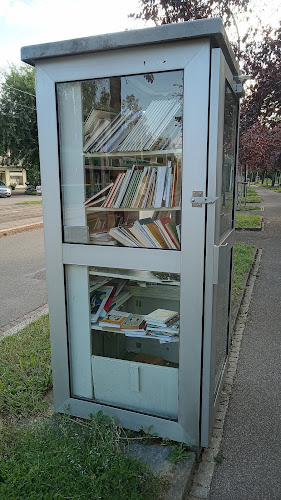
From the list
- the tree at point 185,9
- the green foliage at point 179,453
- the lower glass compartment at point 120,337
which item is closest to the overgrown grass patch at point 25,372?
the lower glass compartment at point 120,337

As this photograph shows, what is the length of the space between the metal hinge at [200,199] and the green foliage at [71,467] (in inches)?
62.6

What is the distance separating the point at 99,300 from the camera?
2713 millimetres

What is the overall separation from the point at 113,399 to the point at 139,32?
2.40 metres

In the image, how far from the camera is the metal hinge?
6.56ft

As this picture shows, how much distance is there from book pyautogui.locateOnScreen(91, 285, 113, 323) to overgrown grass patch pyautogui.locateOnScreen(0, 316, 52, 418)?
0.88 metres

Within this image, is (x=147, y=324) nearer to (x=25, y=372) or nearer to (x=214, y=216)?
(x=214, y=216)

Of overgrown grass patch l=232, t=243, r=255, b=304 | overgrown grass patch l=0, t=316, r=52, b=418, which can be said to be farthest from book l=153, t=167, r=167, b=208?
overgrown grass patch l=232, t=243, r=255, b=304

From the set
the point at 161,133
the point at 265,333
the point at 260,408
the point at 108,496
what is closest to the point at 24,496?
the point at 108,496

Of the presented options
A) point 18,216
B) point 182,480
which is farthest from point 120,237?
point 18,216

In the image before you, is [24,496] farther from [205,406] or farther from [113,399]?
[205,406]

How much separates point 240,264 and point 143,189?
16.5 feet

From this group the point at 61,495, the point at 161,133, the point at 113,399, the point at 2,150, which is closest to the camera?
the point at 61,495

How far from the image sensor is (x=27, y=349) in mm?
3705

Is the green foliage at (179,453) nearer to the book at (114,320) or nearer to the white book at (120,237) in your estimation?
the book at (114,320)
